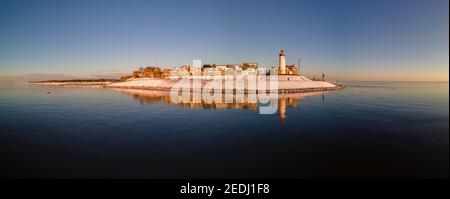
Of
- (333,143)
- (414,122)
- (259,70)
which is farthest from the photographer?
(259,70)

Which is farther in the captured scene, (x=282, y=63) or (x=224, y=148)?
(x=282, y=63)

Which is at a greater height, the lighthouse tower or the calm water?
the lighthouse tower

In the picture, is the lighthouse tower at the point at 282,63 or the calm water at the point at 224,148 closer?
the calm water at the point at 224,148

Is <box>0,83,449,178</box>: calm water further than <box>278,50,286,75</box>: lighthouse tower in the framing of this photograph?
No

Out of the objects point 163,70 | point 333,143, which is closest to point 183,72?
point 163,70

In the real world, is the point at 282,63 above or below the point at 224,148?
above

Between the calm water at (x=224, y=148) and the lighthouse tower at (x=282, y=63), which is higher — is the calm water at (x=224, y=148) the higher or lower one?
the lower one
